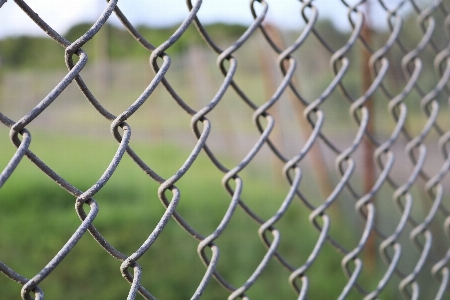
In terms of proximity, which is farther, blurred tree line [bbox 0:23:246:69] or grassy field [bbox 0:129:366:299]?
blurred tree line [bbox 0:23:246:69]

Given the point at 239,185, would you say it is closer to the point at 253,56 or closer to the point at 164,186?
the point at 164,186

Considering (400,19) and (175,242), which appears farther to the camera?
(175,242)

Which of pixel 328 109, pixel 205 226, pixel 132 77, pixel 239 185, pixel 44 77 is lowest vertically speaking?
pixel 205 226

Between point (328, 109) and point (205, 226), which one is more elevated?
point (328, 109)

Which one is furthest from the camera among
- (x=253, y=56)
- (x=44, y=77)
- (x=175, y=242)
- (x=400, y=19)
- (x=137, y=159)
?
(x=44, y=77)

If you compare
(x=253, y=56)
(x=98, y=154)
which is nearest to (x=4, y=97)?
(x=98, y=154)

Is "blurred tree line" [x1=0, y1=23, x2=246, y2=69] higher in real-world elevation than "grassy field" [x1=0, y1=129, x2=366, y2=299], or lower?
higher

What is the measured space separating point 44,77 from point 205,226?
16.9 feet

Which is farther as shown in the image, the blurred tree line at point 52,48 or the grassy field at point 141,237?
the blurred tree line at point 52,48

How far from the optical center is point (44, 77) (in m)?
7.61

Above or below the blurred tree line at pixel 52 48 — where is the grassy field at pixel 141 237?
below

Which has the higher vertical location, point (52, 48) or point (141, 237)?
point (52, 48)

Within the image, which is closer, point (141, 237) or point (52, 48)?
point (141, 237)

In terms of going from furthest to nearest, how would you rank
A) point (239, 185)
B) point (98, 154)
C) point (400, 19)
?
point (98, 154), point (400, 19), point (239, 185)
